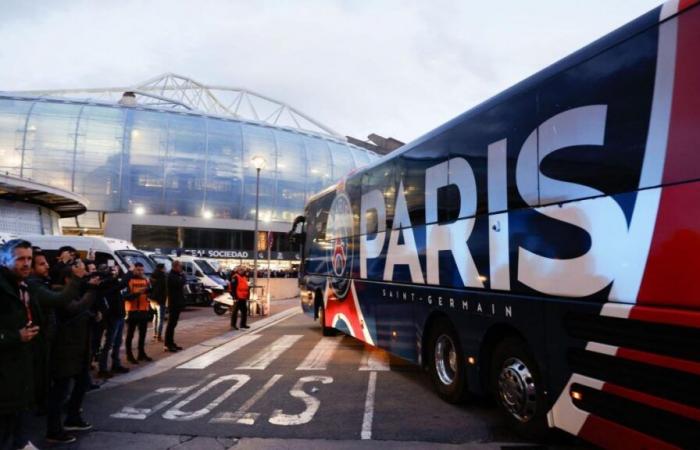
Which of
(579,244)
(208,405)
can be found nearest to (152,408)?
(208,405)

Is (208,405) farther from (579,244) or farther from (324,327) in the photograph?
(324,327)

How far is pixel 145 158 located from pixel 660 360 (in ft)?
214

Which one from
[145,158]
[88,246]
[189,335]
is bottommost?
[189,335]

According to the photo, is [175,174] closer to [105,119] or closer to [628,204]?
[105,119]

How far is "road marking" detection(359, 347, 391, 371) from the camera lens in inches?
365

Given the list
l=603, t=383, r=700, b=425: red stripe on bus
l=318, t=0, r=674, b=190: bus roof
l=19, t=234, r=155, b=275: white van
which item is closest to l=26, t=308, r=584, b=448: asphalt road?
l=603, t=383, r=700, b=425: red stripe on bus

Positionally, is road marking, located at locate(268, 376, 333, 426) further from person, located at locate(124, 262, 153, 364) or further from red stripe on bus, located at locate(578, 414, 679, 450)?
person, located at locate(124, 262, 153, 364)

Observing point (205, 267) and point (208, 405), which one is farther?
point (205, 267)

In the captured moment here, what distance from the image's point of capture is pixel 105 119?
62562mm

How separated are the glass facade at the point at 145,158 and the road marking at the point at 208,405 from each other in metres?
57.7

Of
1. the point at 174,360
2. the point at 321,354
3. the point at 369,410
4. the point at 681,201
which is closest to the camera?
the point at 681,201

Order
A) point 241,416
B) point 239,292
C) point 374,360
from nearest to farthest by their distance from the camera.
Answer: point 241,416, point 374,360, point 239,292

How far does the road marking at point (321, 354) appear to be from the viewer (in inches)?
369

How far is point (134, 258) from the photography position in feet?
63.5
